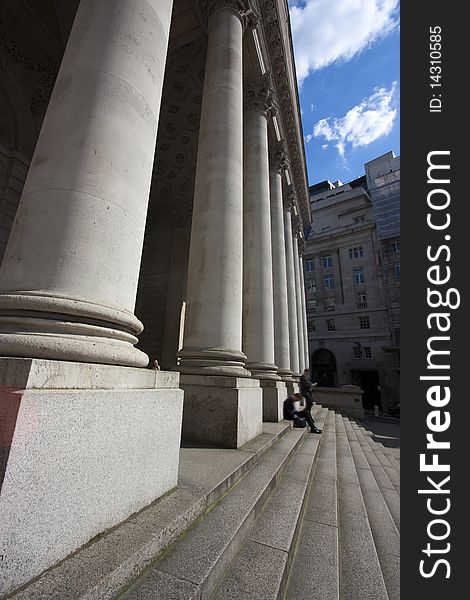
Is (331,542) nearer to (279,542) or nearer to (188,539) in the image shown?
(279,542)

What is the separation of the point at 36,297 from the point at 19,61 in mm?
15618

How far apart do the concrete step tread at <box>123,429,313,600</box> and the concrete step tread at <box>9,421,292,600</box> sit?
0.28ft

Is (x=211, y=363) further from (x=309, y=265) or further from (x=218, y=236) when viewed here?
(x=309, y=265)

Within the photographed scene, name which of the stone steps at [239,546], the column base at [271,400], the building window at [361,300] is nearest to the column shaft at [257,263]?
the column base at [271,400]

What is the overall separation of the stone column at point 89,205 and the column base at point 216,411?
2.77m

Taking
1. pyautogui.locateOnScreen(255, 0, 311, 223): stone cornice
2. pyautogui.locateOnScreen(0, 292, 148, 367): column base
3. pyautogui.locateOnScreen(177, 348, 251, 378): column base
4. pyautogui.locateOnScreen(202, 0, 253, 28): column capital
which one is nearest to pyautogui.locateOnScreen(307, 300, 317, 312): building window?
pyautogui.locateOnScreen(255, 0, 311, 223): stone cornice

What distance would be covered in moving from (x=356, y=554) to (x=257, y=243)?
8.17 metres

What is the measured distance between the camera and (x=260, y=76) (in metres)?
11.6

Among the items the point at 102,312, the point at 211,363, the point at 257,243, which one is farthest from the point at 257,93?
the point at 102,312

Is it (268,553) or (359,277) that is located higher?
(359,277)

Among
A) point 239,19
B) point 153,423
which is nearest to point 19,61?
point 239,19

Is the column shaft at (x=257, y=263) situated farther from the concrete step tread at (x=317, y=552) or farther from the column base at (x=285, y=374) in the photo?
the concrete step tread at (x=317, y=552)

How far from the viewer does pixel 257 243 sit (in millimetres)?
9922

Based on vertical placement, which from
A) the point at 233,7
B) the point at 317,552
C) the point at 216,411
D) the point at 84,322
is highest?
the point at 233,7
